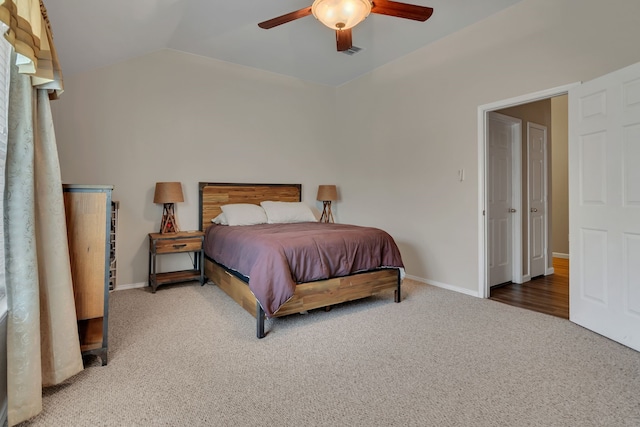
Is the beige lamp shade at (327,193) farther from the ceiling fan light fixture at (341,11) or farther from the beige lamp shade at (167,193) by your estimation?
the ceiling fan light fixture at (341,11)

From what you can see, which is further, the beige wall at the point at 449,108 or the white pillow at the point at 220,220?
the white pillow at the point at 220,220

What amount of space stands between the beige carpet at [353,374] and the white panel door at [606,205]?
22cm

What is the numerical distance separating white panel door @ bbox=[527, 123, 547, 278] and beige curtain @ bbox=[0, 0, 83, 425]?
480 centimetres

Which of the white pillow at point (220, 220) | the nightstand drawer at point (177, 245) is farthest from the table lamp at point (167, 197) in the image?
the white pillow at point (220, 220)

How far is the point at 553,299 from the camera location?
3.34 meters

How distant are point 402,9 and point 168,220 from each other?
130 inches

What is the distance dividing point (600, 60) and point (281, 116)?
3.61 meters

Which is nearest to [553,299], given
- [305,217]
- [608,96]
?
[608,96]

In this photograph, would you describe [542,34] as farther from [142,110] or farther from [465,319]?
[142,110]

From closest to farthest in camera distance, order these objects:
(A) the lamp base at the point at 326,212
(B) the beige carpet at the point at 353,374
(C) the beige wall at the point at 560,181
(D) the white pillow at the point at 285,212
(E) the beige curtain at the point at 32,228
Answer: (E) the beige curtain at the point at 32,228
(B) the beige carpet at the point at 353,374
(D) the white pillow at the point at 285,212
(A) the lamp base at the point at 326,212
(C) the beige wall at the point at 560,181

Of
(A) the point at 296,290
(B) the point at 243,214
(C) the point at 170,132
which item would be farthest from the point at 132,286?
(A) the point at 296,290

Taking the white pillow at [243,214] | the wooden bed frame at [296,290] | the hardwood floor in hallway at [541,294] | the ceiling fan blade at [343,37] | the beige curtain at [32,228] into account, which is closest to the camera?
the beige curtain at [32,228]

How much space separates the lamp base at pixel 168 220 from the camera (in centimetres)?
391

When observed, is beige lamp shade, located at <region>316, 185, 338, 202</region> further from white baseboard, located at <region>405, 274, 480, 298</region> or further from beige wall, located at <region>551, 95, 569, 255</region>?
beige wall, located at <region>551, 95, 569, 255</region>
